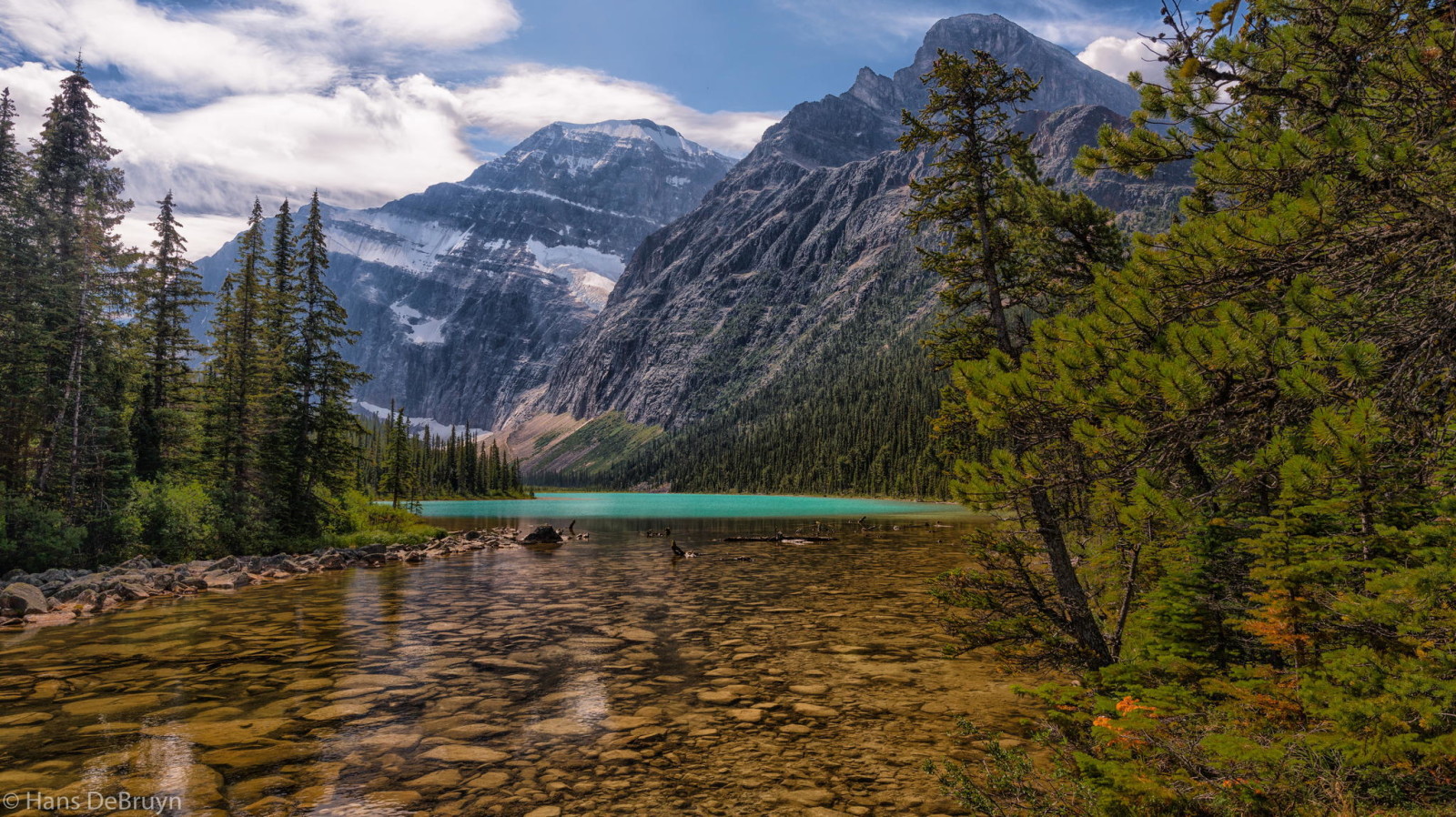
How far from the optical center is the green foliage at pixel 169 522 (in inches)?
994

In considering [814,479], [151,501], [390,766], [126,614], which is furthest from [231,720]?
[814,479]

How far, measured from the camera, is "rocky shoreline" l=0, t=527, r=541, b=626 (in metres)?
16.4

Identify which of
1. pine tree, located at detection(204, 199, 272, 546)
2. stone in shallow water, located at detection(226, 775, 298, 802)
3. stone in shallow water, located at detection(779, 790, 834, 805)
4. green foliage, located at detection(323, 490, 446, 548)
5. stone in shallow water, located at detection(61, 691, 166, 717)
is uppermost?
pine tree, located at detection(204, 199, 272, 546)

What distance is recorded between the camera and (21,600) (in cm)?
1628

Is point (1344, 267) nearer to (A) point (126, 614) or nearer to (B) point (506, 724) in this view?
(B) point (506, 724)

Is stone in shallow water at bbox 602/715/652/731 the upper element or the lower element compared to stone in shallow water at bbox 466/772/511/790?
lower

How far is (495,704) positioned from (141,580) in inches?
710

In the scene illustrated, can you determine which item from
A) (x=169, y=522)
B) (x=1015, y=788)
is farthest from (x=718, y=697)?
(x=169, y=522)

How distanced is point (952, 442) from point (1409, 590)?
8243mm

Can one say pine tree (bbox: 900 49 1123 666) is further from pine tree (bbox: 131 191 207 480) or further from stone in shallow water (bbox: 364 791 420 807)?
pine tree (bbox: 131 191 207 480)

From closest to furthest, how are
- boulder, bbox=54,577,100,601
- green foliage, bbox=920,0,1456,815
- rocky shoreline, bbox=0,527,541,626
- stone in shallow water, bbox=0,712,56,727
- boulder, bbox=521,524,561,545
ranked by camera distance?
green foliage, bbox=920,0,1456,815
stone in shallow water, bbox=0,712,56,727
rocky shoreline, bbox=0,527,541,626
boulder, bbox=54,577,100,601
boulder, bbox=521,524,561,545

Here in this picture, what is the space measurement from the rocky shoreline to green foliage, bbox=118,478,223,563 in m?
1.33

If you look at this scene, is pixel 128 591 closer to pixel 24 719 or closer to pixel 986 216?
pixel 24 719

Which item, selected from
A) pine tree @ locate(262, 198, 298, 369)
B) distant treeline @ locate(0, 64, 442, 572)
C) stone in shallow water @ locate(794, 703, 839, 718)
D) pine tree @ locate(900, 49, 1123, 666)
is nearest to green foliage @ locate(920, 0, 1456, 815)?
stone in shallow water @ locate(794, 703, 839, 718)
